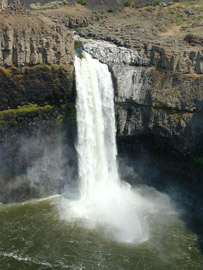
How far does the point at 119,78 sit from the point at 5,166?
467 inches

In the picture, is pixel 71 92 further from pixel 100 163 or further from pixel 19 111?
pixel 100 163

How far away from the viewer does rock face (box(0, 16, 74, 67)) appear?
82.4 ft

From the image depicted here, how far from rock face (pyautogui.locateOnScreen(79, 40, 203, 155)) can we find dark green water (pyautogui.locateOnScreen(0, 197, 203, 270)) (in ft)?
24.2

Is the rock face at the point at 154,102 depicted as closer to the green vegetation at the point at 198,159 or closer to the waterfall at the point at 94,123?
the green vegetation at the point at 198,159

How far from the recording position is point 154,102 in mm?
29281

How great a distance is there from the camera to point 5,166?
2702 cm

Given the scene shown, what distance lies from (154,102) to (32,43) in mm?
11110

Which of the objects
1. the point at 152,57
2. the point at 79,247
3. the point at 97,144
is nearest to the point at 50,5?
the point at 152,57

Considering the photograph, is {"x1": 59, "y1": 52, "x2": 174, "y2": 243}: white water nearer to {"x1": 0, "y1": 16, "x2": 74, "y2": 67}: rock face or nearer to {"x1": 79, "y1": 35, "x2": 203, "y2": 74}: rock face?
{"x1": 79, "y1": 35, "x2": 203, "y2": 74}: rock face

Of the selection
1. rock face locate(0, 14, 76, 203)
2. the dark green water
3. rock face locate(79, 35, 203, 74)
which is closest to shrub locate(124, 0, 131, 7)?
rock face locate(79, 35, 203, 74)

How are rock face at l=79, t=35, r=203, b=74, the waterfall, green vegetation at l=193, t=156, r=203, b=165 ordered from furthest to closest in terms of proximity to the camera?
rock face at l=79, t=35, r=203, b=74 → green vegetation at l=193, t=156, r=203, b=165 → the waterfall

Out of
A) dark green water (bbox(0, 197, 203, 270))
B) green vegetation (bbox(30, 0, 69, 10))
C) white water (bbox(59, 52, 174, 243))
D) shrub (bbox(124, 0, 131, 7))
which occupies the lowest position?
dark green water (bbox(0, 197, 203, 270))

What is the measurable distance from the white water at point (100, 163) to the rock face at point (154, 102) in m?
1.15

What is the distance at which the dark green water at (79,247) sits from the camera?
21.2 metres
